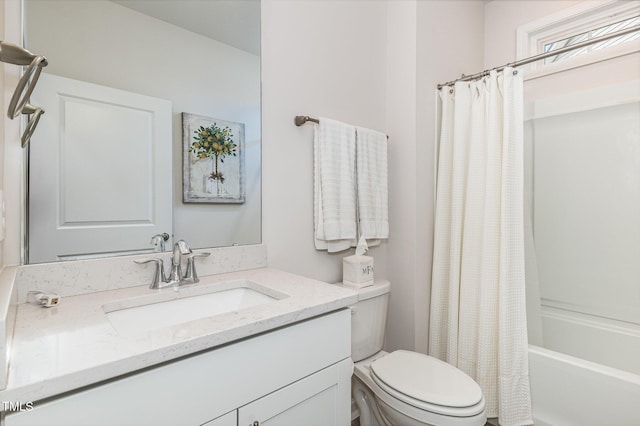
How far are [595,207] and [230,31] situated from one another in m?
2.16

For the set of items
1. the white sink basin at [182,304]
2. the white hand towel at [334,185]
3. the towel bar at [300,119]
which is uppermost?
the towel bar at [300,119]

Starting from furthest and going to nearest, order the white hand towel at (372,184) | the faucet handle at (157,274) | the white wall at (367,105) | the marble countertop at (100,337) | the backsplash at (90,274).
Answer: the white hand towel at (372,184)
the white wall at (367,105)
the faucet handle at (157,274)
the backsplash at (90,274)
the marble countertop at (100,337)

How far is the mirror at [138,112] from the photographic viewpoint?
3.25 ft

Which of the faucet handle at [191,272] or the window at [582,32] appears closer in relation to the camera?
the faucet handle at [191,272]

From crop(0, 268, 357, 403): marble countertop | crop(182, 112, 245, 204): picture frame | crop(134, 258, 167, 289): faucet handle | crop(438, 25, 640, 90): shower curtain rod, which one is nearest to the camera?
crop(0, 268, 357, 403): marble countertop

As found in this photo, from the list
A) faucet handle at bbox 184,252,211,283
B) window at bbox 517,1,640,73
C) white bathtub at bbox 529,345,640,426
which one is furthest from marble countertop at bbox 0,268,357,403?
window at bbox 517,1,640,73

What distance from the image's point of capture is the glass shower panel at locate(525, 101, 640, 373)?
1759 mm

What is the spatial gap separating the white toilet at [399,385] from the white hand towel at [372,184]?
0.29m

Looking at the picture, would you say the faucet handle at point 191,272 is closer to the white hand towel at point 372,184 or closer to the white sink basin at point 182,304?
the white sink basin at point 182,304

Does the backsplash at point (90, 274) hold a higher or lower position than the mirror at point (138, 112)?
lower

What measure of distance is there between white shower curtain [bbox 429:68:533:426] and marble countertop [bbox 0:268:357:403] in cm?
94

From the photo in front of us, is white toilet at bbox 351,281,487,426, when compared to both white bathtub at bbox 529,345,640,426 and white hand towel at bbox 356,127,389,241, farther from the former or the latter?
white bathtub at bbox 529,345,640,426

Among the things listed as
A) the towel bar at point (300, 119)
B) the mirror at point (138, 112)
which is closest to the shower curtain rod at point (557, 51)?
the towel bar at point (300, 119)

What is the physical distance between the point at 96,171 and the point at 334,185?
3.14 ft
